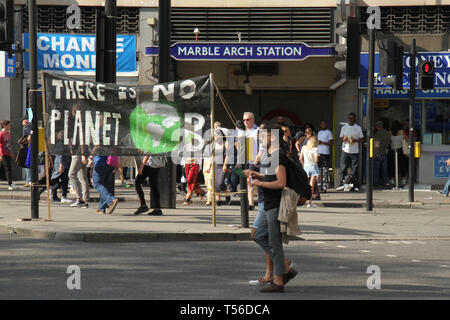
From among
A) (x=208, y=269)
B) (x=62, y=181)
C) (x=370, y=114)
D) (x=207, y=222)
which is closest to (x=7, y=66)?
(x=62, y=181)

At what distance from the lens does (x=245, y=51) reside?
72.1 feet

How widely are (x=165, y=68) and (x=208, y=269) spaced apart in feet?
24.6

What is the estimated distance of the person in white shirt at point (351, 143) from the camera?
22.8 meters

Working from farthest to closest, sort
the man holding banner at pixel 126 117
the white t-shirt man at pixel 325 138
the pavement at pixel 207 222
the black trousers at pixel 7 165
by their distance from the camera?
the white t-shirt man at pixel 325 138 → the black trousers at pixel 7 165 → the man holding banner at pixel 126 117 → the pavement at pixel 207 222

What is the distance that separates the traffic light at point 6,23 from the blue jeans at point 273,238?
18.1ft

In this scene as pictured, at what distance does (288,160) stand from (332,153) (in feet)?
51.4

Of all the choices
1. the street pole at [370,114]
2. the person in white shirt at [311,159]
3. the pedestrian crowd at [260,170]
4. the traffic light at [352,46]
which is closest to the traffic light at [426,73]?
the pedestrian crowd at [260,170]

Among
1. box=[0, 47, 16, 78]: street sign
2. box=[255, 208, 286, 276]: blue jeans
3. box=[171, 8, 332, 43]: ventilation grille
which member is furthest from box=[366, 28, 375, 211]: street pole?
box=[0, 47, 16, 78]: street sign

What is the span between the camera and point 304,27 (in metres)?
24.1

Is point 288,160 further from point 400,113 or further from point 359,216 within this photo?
point 400,113

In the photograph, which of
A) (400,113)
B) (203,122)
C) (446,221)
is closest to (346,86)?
(400,113)

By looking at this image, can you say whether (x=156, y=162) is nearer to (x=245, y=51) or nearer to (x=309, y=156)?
(x=309, y=156)

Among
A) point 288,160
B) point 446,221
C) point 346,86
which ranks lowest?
point 446,221

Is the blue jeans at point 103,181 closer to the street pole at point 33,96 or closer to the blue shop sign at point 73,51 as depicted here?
the street pole at point 33,96
